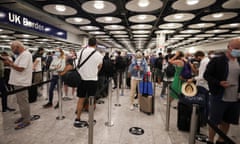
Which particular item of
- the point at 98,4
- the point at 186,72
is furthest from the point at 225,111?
the point at 98,4

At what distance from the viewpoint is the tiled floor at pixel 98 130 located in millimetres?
2127

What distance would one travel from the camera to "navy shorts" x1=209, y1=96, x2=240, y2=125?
1.68 meters

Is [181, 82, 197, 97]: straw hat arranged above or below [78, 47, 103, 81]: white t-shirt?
below

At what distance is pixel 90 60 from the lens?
236 centimetres

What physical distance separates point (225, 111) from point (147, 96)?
63.7 inches

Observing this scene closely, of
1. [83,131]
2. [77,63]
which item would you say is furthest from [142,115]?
[77,63]

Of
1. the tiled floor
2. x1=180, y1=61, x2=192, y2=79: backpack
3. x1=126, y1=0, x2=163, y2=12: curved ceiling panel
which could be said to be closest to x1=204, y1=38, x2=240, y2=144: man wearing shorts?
the tiled floor

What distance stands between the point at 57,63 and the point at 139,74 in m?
2.31

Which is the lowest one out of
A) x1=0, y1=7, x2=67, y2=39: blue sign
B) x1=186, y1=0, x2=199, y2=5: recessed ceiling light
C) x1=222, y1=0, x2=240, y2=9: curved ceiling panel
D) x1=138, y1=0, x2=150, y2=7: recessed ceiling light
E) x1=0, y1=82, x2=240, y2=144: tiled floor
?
x1=0, y1=82, x2=240, y2=144: tiled floor

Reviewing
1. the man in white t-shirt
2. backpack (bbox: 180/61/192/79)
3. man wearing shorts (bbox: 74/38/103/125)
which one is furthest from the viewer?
backpack (bbox: 180/61/192/79)

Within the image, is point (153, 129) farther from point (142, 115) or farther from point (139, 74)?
point (139, 74)

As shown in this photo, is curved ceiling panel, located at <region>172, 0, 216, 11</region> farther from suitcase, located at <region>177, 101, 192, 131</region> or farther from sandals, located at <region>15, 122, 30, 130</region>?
sandals, located at <region>15, 122, 30, 130</region>

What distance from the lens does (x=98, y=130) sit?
2.44m

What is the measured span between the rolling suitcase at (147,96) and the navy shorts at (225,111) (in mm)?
1465
